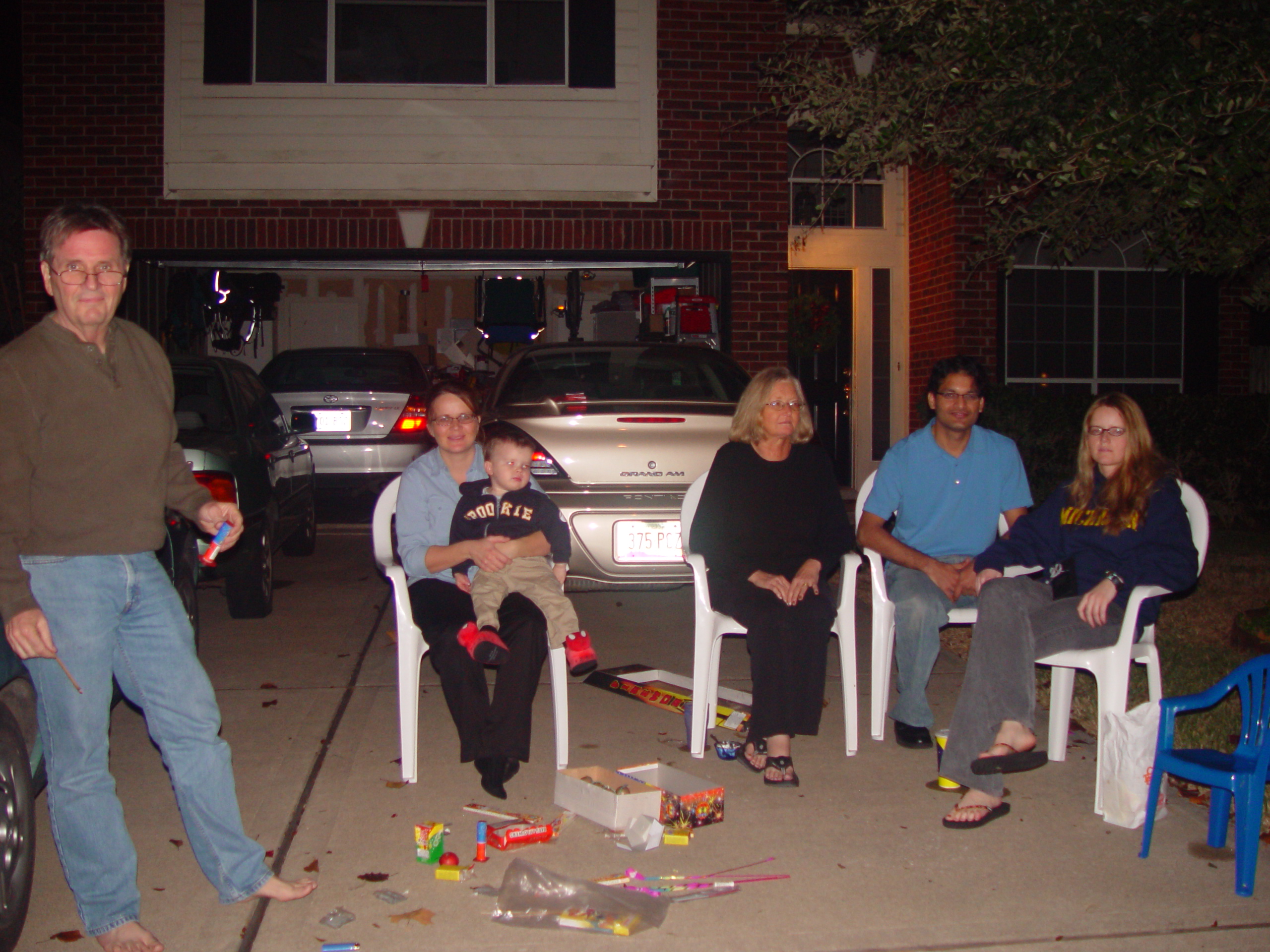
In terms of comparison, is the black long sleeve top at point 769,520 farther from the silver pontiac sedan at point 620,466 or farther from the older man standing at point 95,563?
the older man standing at point 95,563

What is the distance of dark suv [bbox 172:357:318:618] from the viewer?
19.6 feet

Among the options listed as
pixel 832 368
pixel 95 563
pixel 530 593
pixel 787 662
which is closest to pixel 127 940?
pixel 95 563

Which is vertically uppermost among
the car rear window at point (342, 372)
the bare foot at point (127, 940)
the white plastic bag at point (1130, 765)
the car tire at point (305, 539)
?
the car rear window at point (342, 372)

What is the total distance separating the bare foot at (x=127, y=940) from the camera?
289 centimetres

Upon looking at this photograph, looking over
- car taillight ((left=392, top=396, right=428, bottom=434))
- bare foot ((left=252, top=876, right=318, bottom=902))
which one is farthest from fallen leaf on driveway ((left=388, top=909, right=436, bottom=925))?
car taillight ((left=392, top=396, right=428, bottom=434))

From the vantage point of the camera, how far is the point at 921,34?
6.09 metres

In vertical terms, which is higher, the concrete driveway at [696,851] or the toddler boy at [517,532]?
the toddler boy at [517,532]

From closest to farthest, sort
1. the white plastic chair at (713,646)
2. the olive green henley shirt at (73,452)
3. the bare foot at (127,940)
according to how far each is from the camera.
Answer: the olive green henley shirt at (73,452) → the bare foot at (127,940) → the white plastic chair at (713,646)

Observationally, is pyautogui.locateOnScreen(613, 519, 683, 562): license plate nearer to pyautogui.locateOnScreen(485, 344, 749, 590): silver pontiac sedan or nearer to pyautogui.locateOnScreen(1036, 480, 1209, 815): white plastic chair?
pyautogui.locateOnScreen(485, 344, 749, 590): silver pontiac sedan

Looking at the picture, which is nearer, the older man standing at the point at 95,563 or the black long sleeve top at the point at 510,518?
the older man standing at the point at 95,563

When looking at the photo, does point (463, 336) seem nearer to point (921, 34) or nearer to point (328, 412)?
point (328, 412)

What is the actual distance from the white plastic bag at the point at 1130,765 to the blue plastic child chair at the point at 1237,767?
80mm

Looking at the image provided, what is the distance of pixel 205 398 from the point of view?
6465 mm

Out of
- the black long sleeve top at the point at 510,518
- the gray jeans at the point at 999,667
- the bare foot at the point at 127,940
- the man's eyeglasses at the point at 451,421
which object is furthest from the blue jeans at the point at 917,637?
the bare foot at the point at 127,940
